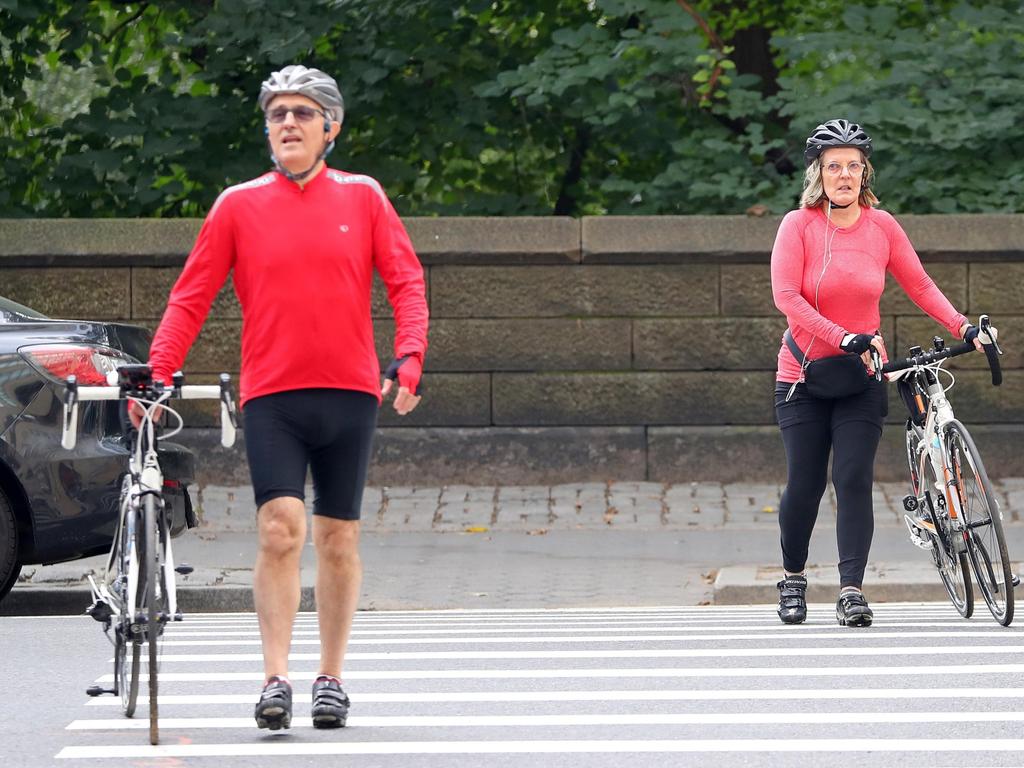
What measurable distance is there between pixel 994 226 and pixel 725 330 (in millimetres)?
1858

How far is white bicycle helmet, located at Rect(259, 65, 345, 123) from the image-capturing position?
5.58m

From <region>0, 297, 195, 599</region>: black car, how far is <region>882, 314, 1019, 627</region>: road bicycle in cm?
345

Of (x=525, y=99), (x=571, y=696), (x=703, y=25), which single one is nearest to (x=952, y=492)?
(x=571, y=696)

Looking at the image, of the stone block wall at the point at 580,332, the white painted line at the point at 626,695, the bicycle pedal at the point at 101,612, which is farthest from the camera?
the stone block wall at the point at 580,332

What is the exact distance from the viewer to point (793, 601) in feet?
26.2

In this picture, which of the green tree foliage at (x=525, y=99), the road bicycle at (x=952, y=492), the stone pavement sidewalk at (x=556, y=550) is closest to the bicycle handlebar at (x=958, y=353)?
the road bicycle at (x=952, y=492)

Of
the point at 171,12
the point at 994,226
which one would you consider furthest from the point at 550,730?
the point at 171,12

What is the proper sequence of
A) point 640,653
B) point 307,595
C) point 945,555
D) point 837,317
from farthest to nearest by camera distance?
point 307,595 → point 945,555 → point 837,317 → point 640,653

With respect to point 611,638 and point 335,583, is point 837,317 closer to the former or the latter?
point 611,638

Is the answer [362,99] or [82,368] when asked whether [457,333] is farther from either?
[82,368]

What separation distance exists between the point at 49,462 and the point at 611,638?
8.77 feet

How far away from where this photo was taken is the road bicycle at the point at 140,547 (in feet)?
17.9

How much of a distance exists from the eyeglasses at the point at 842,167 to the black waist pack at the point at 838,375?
2.35ft

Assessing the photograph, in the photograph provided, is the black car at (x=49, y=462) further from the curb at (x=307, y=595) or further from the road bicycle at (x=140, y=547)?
the road bicycle at (x=140, y=547)
